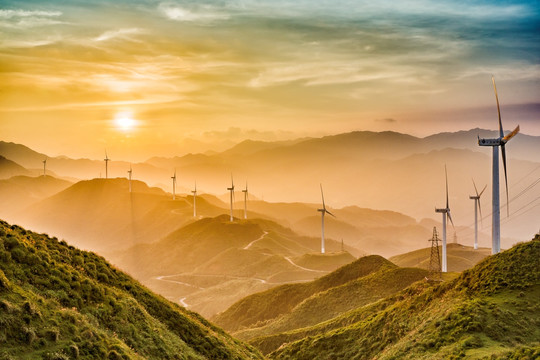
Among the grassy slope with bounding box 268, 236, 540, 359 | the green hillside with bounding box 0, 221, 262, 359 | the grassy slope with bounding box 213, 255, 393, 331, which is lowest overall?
the grassy slope with bounding box 213, 255, 393, 331

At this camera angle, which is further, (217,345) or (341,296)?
Result: (341,296)

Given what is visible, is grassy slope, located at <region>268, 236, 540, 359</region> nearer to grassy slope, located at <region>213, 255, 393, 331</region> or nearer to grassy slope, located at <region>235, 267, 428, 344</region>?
grassy slope, located at <region>235, 267, 428, 344</region>

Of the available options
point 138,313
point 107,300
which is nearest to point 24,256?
point 107,300

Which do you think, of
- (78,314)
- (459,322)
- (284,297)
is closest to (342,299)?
(284,297)

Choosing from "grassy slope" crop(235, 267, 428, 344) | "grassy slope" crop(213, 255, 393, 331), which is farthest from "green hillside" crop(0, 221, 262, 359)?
"grassy slope" crop(213, 255, 393, 331)

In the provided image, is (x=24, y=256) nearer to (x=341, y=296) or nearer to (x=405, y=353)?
(x=405, y=353)

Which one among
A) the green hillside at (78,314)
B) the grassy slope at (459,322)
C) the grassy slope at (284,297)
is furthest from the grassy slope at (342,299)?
the green hillside at (78,314)

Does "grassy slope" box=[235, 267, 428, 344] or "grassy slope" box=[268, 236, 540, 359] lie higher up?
"grassy slope" box=[268, 236, 540, 359]
